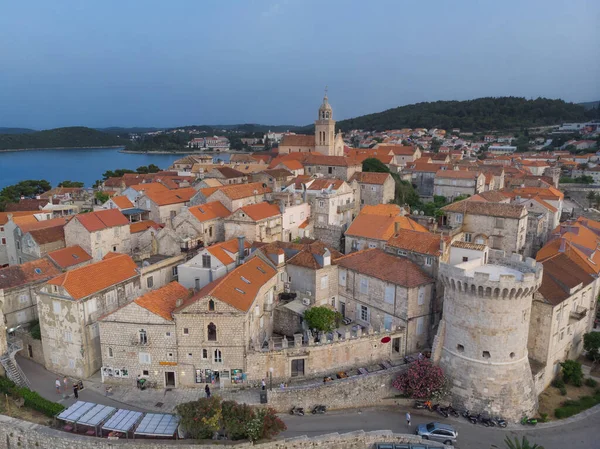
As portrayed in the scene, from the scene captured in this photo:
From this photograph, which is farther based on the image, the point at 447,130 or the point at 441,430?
the point at 447,130

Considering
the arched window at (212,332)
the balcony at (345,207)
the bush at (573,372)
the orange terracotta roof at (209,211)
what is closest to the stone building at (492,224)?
the balcony at (345,207)

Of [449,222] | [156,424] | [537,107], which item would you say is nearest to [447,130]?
[537,107]

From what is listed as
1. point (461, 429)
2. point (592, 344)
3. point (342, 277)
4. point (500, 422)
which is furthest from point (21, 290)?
point (592, 344)

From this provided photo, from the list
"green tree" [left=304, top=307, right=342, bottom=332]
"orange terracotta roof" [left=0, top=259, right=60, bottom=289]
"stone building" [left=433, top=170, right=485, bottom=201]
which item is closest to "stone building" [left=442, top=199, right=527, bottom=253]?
"green tree" [left=304, top=307, right=342, bottom=332]

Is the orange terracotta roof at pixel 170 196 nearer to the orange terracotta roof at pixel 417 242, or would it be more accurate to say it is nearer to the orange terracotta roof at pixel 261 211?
the orange terracotta roof at pixel 261 211

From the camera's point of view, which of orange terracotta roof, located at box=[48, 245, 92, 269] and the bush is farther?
orange terracotta roof, located at box=[48, 245, 92, 269]

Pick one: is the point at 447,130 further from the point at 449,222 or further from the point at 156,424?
the point at 156,424

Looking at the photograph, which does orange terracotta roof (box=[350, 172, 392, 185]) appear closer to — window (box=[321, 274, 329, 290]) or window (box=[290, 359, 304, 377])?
window (box=[321, 274, 329, 290])

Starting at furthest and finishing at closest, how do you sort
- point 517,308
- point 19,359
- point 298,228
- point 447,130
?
point 447,130
point 298,228
point 19,359
point 517,308

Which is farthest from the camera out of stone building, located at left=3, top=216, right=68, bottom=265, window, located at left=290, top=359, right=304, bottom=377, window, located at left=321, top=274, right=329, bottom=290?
stone building, located at left=3, top=216, right=68, bottom=265
